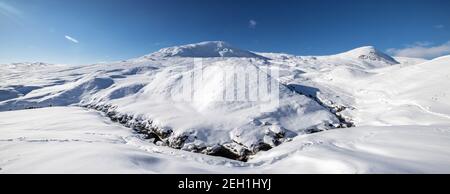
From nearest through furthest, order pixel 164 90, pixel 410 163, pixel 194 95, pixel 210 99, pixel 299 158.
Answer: pixel 410 163 < pixel 299 158 < pixel 210 99 < pixel 194 95 < pixel 164 90

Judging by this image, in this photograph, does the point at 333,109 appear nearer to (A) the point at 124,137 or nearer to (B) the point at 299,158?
(B) the point at 299,158

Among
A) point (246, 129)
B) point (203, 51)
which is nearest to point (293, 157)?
point (246, 129)

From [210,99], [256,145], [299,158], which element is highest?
[210,99]

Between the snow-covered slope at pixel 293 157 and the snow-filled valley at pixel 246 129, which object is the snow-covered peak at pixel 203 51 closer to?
the snow-filled valley at pixel 246 129

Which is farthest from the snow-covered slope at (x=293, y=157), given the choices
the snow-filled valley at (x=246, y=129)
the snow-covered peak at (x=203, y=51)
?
the snow-covered peak at (x=203, y=51)

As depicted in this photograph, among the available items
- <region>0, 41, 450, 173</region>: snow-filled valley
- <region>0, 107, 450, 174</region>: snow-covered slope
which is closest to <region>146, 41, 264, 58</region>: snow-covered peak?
<region>0, 41, 450, 173</region>: snow-filled valley

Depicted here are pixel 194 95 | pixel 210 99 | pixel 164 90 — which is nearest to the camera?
pixel 210 99
